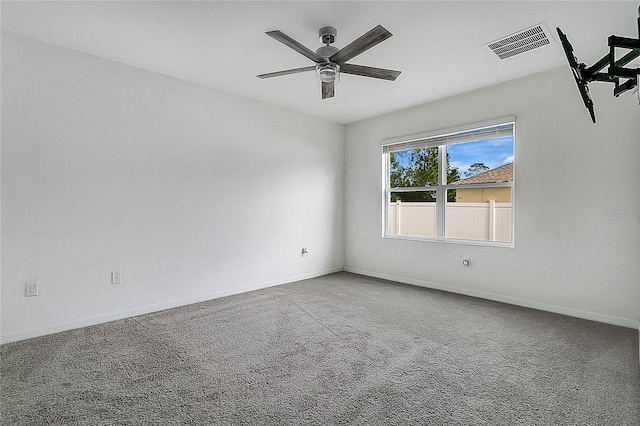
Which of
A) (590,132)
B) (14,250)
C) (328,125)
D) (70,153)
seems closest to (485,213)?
(590,132)

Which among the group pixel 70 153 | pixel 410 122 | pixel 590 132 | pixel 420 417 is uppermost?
pixel 410 122

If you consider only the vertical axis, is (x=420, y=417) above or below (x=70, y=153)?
below

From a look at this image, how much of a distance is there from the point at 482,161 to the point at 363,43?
262 cm

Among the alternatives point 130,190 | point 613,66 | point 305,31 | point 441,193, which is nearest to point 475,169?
point 441,193

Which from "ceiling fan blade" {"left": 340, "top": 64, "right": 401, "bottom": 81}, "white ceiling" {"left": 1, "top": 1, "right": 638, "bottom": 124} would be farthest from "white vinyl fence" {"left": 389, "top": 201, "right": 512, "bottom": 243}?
"ceiling fan blade" {"left": 340, "top": 64, "right": 401, "bottom": 81}

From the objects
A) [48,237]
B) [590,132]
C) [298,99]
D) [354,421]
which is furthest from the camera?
[298,99]

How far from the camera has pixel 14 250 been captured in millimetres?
2770

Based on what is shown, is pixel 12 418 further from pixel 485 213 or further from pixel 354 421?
pixel 485 213

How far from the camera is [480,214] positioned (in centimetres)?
420

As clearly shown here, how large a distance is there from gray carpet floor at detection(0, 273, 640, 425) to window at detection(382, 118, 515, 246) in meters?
1.16

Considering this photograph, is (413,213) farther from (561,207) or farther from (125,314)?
(125,314)

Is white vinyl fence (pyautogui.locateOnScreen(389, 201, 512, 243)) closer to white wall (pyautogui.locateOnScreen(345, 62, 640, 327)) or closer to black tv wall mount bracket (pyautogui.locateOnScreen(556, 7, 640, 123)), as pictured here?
white wall (pyautogui.locateOnScreen(345, 62, 640, 327))

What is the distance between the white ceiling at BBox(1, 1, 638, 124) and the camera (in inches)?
95.4

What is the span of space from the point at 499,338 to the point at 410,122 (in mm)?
3076
